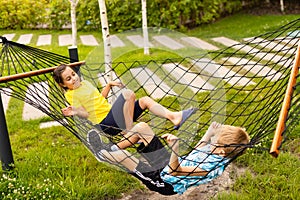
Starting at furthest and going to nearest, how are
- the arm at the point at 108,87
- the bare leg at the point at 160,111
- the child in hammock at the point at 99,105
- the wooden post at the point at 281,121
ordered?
the arm at the point at 108,87, the child in hammock at the point at 99,105, the bare leg at the point at 160,111, the wooden post at the point at 281,121

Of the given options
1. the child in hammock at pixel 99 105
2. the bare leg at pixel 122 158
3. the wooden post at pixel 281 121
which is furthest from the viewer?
the child in hammock at pixel 99 105

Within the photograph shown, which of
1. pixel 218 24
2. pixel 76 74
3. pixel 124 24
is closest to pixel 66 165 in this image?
pixel 76 74

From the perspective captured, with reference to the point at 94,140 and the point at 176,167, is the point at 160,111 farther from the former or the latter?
the point at 176,167

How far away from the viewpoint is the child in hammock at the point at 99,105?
2.05 metres

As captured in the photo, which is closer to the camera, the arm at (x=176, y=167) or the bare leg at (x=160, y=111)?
the arm at (x=176, y=167)

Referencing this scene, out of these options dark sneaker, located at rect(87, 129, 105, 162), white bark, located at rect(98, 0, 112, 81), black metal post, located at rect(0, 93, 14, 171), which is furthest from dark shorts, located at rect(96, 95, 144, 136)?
white bark, located at rect(98, 0, 112, 81)

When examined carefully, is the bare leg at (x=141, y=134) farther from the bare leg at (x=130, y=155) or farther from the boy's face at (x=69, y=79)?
the boy's face at (x=69, y=79)

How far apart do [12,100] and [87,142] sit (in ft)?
5.60

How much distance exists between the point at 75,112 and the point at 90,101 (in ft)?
0.54

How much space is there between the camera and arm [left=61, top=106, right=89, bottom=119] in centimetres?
197

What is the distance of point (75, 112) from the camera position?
1.99 metres

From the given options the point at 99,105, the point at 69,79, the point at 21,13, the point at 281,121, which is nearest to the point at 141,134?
the point at 99,105

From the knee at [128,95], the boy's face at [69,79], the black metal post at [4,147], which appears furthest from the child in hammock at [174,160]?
the black metal post at [4,147]

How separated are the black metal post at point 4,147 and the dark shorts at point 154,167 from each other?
73 centimetres
